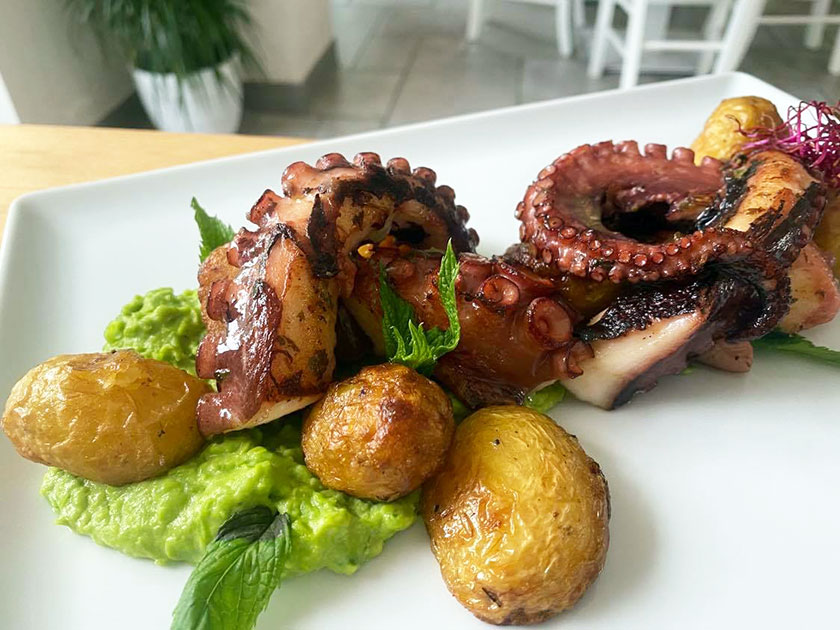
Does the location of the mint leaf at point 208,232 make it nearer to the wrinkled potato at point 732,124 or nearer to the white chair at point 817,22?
the wrinkled potato at point 732,124

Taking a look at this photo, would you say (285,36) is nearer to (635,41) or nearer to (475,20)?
(475,20)

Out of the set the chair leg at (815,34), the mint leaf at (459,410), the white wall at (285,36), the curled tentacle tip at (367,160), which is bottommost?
the chair leg at (815,34)

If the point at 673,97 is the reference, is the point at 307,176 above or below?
above

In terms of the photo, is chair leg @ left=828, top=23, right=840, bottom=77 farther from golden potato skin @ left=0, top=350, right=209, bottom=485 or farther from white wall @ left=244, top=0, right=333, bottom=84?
golden potato skin @ left=0, top=350, right=209, bottom=485

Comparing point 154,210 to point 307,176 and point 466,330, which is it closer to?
→ point 307,176

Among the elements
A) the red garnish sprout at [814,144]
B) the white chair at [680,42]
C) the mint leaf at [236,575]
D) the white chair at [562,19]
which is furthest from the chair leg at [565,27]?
the mint leaf at [236,575]

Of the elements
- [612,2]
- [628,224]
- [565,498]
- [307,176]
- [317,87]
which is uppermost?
[307,176]

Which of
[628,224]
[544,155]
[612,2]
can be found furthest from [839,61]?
[628,224]
